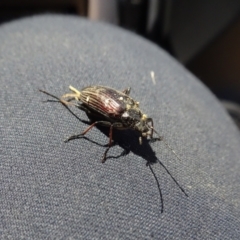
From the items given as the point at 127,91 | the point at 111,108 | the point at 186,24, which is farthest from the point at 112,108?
the point at 186,24

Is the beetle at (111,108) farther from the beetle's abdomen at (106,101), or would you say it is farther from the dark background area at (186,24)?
the dark background area at (186,24)

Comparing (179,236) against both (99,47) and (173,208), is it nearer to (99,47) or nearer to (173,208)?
(173,208)

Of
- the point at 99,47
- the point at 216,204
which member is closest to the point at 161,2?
the point at 99,47

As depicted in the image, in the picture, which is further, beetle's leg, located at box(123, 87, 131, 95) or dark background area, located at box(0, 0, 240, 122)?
dark background area, located at box(0, 0, 240, 122)

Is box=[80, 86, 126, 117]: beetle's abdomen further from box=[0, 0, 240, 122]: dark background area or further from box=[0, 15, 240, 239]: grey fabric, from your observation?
box=[0, 0, 240, 122]: dark background area

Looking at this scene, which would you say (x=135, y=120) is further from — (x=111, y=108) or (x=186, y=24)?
(x=186, y=24)

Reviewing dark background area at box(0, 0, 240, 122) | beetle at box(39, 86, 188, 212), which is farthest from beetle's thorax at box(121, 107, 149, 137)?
dark background area at box(0, 0, 240, 122)

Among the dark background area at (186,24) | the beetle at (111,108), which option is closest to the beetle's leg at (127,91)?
the beetle at (111,108)
